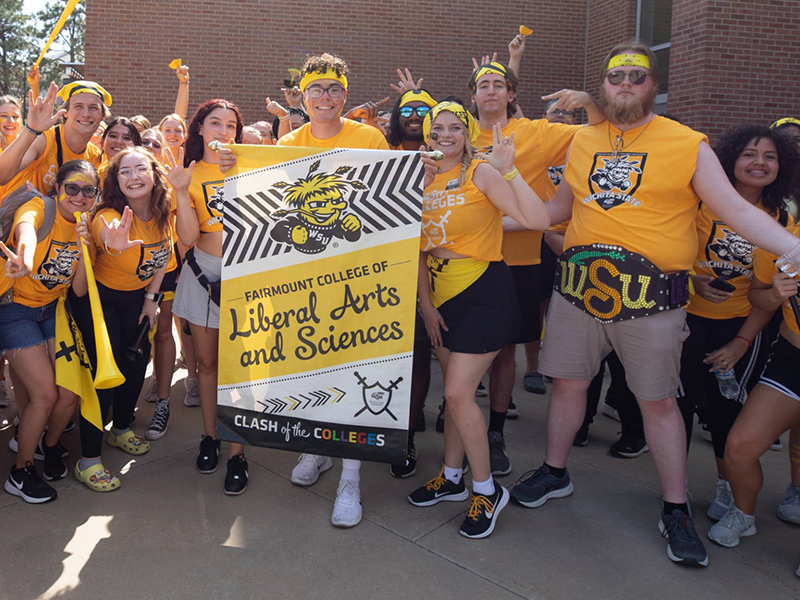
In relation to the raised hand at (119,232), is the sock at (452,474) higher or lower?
lower

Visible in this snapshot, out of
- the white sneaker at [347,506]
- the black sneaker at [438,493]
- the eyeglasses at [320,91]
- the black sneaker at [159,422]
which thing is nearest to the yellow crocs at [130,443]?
the black sneaker at [159,422]

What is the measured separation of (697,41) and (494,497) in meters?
6.88

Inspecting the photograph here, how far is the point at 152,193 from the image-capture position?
3682 millimetres

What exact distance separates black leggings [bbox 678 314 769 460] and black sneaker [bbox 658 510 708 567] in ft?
1.43

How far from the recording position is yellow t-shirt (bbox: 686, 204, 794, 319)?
3.29m

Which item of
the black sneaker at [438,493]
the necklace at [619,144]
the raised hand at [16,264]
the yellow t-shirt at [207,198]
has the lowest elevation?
the black sneaker at [438,493]

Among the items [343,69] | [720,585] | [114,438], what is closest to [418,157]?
[343,69]

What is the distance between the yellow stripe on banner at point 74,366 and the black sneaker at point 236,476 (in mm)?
719

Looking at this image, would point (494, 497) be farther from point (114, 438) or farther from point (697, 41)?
point (697, 41)

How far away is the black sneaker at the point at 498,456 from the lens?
12.4 feet

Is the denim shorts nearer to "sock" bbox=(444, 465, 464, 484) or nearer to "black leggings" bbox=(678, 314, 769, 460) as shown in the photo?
"sock" bbox=(444, 465, 464, 484)

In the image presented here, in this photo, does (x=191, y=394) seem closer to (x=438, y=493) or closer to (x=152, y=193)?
(x=152, y=193)

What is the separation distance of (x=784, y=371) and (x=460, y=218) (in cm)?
159

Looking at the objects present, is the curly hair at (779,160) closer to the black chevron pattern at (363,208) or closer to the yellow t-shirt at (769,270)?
the yellow t-shirt at (769,270)
